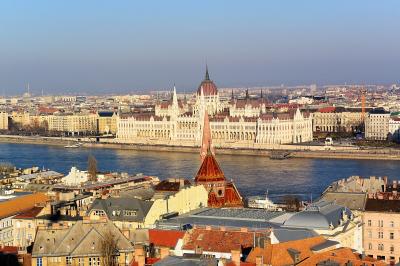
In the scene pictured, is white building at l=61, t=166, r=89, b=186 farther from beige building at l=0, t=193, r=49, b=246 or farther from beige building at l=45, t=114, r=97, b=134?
beige building at l=45, t=114, r=97, b=134

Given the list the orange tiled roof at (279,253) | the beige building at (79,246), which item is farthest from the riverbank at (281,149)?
the beige building at (79,246)

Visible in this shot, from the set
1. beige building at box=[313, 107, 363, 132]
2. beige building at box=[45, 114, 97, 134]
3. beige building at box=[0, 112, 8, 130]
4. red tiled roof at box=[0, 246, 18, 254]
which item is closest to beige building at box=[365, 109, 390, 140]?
beige building at box=[313, 107, 363, 132]

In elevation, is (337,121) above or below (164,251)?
above

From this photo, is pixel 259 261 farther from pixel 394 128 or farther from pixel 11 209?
pixel 394 128

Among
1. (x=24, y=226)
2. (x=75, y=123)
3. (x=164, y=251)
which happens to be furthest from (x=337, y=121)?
(x=164, y=251)

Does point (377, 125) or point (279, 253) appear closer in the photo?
point (279, 253)

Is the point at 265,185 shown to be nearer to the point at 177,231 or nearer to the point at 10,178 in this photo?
the point at 10,178
